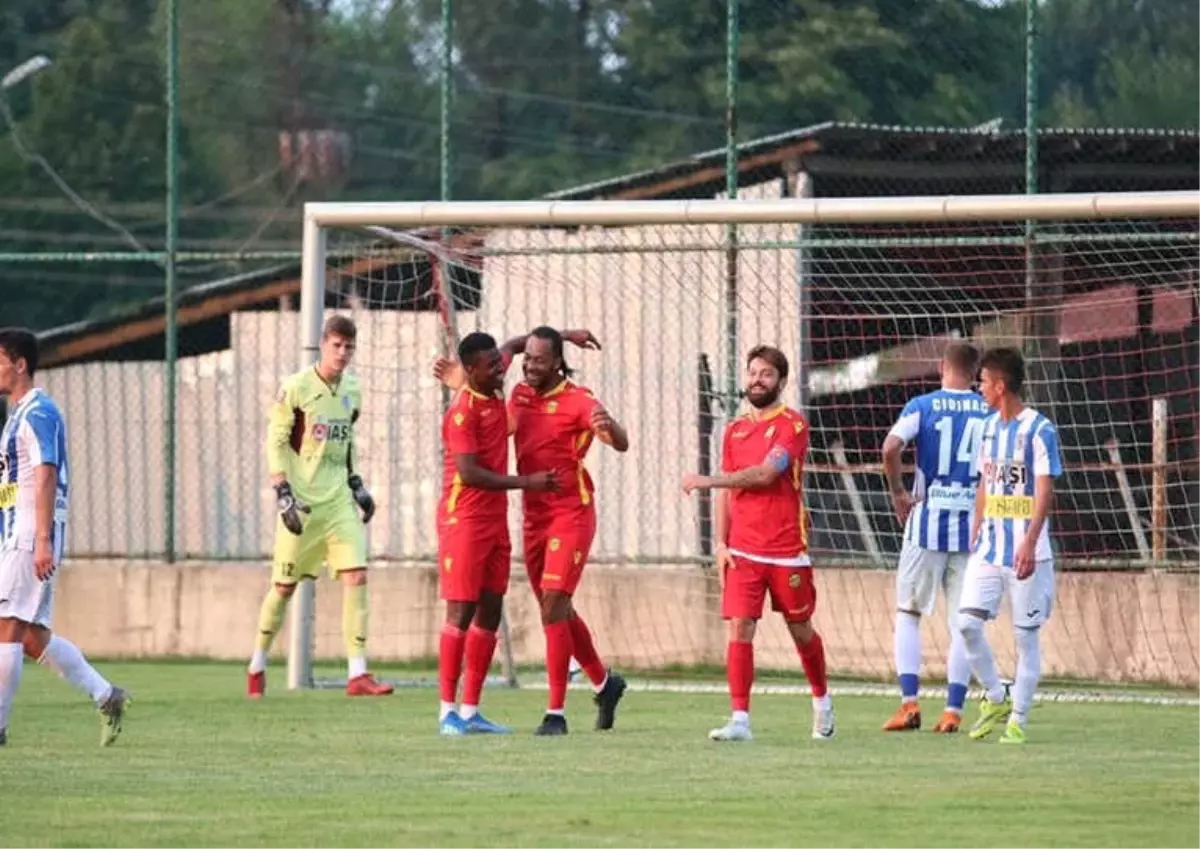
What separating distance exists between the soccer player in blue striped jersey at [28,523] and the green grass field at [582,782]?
0.34 meters

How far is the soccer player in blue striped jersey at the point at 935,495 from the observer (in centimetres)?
1523

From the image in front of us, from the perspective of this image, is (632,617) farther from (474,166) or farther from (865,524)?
(474,166)

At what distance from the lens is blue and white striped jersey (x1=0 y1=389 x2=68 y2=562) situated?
13.2 meters

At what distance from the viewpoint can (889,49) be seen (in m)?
30.5

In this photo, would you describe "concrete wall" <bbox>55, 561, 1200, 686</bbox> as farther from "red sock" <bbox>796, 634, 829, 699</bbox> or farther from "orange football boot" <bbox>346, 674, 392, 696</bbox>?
"red sock" <bbox>796, 634, 829, 699</bbox>

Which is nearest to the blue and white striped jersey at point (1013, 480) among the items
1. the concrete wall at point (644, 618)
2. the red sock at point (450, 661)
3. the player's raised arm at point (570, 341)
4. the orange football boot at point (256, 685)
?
the player's raised arm at point (570, 341)

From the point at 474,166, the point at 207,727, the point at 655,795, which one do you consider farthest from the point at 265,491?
the point at 474,166

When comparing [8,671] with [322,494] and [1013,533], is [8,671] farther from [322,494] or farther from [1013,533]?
[1013,533]

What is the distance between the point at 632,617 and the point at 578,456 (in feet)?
19.4

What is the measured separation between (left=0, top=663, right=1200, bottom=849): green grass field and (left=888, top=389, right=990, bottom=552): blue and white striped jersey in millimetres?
1049

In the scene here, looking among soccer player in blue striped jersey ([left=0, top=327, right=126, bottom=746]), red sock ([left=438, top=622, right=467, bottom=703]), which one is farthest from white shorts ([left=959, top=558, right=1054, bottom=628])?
soccer player in blue striped jersey ([left=0, top=327, right=126, bottom=746])

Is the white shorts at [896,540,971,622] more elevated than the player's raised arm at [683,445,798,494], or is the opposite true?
the player's raised arm at [683,445,798,494]

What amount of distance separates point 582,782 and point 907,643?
438 cm

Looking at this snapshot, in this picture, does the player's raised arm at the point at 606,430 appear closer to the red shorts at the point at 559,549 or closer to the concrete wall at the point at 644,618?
the red shorts at the point at 559,549
